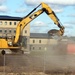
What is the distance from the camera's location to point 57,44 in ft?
169

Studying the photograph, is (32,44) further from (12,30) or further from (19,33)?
(19,33)

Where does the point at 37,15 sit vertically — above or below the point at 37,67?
above

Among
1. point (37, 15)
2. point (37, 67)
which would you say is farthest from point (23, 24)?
point (37, 67)

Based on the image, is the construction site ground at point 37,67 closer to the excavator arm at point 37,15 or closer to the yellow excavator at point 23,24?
the yellow excavator at point 23,24

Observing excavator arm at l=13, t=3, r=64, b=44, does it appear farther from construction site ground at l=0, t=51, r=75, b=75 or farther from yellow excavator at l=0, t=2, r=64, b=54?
construction site ground at l=0, t=51, r=75, b=75

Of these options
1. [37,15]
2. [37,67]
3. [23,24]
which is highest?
[37,15]

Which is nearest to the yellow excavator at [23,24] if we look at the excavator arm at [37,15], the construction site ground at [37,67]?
the excavator arm at [37,15]

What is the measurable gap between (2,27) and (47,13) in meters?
83.9

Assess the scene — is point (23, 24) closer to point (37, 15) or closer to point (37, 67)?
point (37, 15)

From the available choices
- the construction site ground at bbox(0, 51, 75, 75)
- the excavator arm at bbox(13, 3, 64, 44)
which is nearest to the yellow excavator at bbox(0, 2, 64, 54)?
the excavator arm at bbox(13, 3, 64, 44)

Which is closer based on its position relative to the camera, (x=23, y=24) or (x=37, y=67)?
(x=37, y=67)

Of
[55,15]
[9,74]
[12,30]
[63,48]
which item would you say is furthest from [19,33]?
[12,30]

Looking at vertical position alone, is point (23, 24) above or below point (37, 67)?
above

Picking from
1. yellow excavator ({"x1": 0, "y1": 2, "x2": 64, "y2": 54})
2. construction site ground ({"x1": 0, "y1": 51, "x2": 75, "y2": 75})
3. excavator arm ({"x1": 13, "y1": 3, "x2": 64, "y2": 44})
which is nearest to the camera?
construction site ground ({"x1": 0, "y1": 51, "x2": 75, "y2": 75})
